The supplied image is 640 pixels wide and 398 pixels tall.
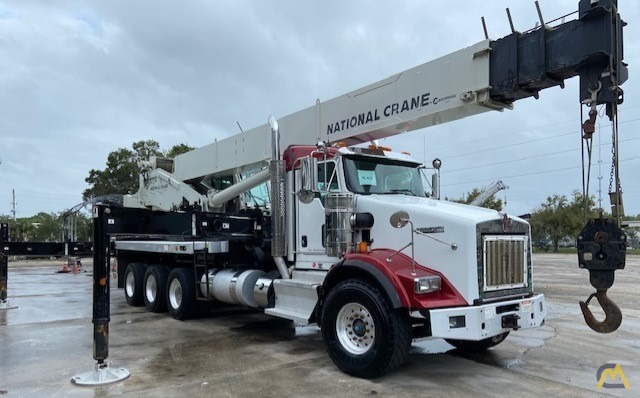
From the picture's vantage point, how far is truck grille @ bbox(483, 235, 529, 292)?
5.81 m

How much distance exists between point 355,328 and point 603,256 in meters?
2.78

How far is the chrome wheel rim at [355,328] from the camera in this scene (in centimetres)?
587

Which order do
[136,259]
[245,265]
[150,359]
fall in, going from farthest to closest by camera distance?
[136,259], [245,265], [150,359]

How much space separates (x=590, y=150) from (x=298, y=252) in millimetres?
4093

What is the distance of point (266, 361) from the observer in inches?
264

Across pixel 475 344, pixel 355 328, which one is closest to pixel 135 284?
pixel 355 328

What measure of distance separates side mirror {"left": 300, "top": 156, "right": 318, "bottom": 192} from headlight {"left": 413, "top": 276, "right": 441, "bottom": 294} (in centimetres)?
192

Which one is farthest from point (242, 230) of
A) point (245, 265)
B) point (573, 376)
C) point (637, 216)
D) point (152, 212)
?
point (637, 216)

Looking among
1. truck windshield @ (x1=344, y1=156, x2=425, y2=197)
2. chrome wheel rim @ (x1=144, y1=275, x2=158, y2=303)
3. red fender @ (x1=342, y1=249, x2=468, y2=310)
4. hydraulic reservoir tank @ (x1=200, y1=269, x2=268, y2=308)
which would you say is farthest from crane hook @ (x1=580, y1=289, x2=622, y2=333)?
chrome wheel rim @ (x1=144, y1=275, x2=158, y2=303)

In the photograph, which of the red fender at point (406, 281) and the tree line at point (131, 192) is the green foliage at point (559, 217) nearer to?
the tree line at point (131, 192)

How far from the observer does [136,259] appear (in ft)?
41.4

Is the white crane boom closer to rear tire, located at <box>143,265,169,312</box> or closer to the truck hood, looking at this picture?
the truck hood

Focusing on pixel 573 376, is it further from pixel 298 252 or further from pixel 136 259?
pixel 136 259

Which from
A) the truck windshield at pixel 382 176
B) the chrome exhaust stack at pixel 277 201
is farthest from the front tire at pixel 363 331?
the chrome exhaust stack at pixel 277 201
